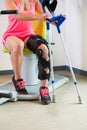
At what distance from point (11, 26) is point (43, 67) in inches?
23.4

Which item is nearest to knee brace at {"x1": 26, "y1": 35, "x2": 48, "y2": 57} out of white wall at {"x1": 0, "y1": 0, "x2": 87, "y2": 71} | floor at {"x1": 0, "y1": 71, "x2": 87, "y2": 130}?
floor at {"x1": 0, "y1": 71, "x2": 87, "y2": 130}

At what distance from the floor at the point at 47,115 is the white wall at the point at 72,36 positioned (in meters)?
1.13

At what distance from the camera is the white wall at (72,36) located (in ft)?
12.7

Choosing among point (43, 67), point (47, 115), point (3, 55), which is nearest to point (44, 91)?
point (43, 67)

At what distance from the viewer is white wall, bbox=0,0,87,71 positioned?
388cm

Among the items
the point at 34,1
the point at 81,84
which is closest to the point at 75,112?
the point at 81,84

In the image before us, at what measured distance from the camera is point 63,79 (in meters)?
3.51

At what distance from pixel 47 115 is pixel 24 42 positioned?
0.85 m

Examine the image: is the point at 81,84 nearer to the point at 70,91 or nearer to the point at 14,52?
the point at 70,91

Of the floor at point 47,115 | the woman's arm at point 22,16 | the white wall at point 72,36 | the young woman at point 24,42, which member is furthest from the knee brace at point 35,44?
the white wall at point 72,36

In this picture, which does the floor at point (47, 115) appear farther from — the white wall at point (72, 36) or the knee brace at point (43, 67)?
the white wall at point (72, 36)

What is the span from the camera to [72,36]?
4152 millimetres

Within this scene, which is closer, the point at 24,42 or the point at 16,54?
the point at 16,54

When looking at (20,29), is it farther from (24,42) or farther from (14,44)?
(14,44)
